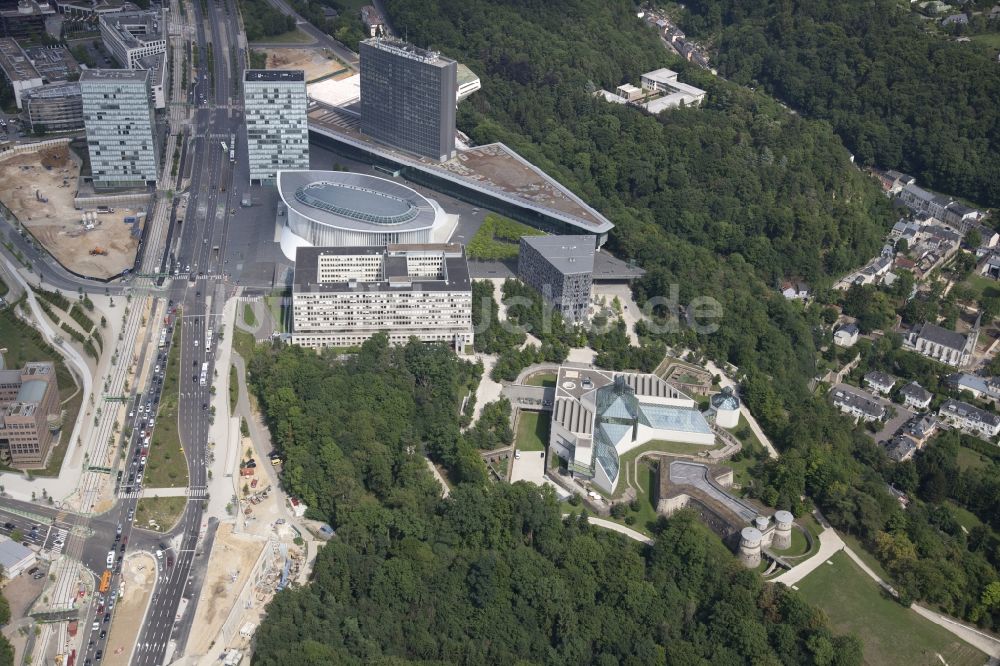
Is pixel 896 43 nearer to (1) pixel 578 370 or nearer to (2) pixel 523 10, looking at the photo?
(2) pixel 523 10

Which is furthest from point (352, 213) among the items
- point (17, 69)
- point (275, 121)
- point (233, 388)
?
point (17, 69)

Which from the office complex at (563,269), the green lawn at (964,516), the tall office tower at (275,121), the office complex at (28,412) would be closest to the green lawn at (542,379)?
the office complex at (563,269)

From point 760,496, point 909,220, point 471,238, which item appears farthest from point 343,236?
point 909,220

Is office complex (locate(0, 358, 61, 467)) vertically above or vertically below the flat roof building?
below

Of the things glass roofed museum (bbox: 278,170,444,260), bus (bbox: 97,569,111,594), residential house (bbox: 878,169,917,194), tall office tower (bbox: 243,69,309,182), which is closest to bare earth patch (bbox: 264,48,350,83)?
tall office tower (bbox: 243,69,309,182)

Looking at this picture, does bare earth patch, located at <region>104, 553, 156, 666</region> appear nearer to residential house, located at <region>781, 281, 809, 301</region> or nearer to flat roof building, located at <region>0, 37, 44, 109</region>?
residential house, located at <region>781, 281, 809, 301</region>
